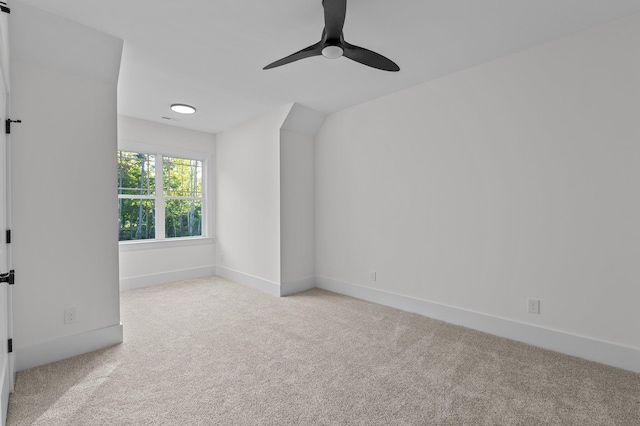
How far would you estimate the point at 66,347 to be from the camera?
2363mm

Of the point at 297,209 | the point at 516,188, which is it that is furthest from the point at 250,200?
the point at 516,188

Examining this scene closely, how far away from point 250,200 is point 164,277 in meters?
1.78

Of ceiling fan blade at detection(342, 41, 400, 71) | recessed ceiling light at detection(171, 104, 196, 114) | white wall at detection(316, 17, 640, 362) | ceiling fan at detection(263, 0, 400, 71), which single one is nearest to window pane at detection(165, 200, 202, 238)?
recessed ceiling light at detection(171, 104, 196, 114)

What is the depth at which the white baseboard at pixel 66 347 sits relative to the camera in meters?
2.19

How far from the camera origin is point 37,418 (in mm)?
1686

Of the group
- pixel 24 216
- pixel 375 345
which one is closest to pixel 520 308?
pixel 375 345

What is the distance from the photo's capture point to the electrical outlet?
238 cm

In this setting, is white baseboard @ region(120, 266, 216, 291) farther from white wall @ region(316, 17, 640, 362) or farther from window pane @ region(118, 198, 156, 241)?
white wall @ region(316, 17, 640, 362)

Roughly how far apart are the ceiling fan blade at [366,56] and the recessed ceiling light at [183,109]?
8.72 ft

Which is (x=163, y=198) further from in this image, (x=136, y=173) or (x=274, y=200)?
(x=274, y=200)

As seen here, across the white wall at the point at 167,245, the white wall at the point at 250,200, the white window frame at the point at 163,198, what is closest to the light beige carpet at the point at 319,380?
the white wall at the point at 250,200

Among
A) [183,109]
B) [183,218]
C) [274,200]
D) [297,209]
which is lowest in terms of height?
[183,218]

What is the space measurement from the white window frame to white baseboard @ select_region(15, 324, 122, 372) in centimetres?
206

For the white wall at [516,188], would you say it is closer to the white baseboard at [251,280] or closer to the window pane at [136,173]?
the white baseboard at [251,280]
